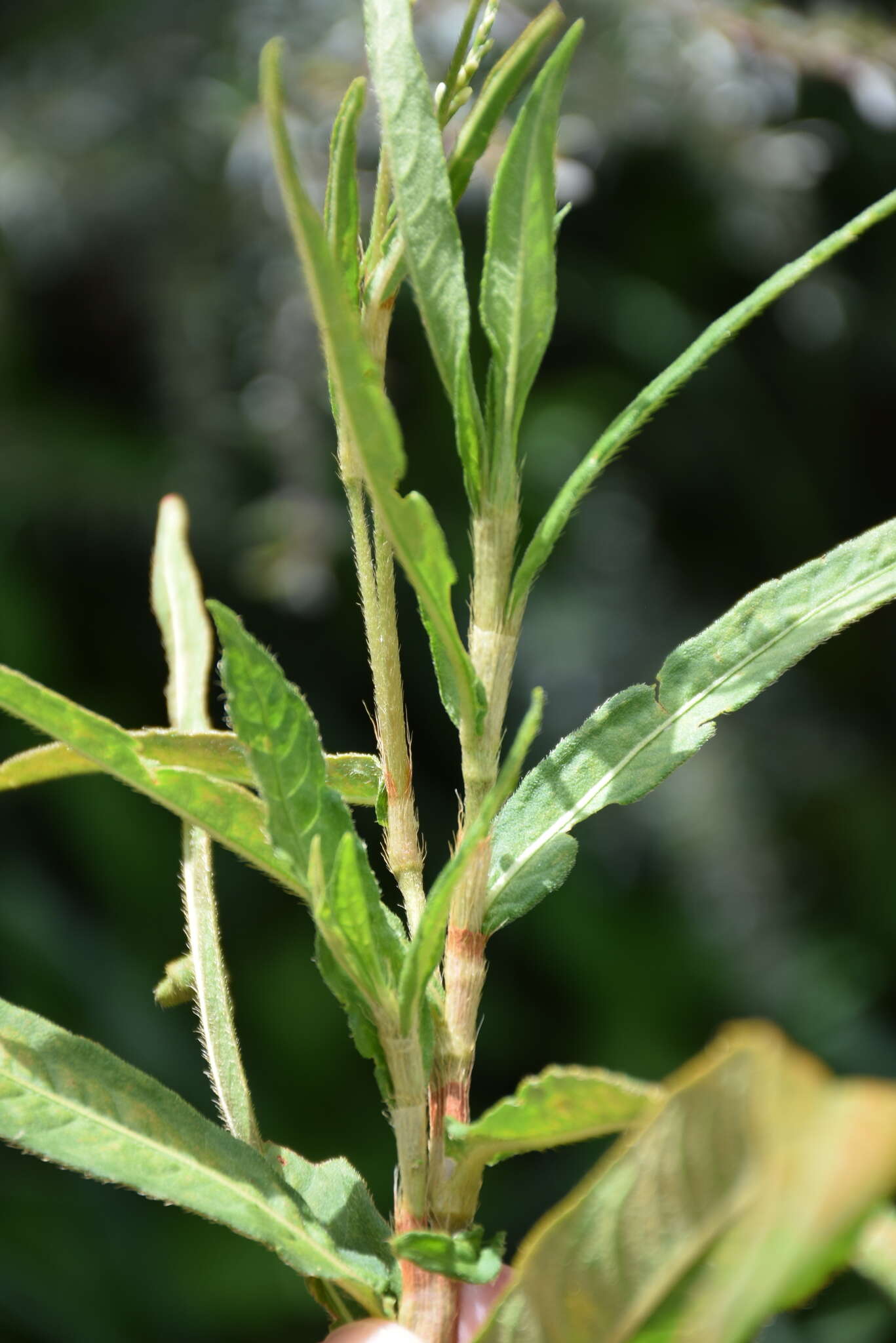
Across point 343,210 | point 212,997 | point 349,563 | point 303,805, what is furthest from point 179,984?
point 349,563

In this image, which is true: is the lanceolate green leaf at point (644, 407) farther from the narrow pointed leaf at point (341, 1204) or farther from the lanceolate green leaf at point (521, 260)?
the narrow pointed leaf at point (341, 1204)

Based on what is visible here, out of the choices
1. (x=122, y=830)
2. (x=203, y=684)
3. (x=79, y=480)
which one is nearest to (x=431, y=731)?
(x=122, y=830)

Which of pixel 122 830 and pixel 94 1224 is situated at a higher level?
pixel 122 830

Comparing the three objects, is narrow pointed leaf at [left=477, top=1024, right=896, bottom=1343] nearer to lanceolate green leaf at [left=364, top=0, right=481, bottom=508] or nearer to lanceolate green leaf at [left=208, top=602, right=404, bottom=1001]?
lanceolate green leaf at [left=208, top=602, right=404, bottom=1001]

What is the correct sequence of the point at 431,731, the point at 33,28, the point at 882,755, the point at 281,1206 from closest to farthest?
the point at 281,1206
the point at 33,28
the point at 431,731
the point at 882,755

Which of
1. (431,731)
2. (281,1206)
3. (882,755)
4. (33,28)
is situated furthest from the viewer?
(882,755)

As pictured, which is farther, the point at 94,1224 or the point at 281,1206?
the point at 94,1224

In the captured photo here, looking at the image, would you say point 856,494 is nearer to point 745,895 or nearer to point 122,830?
point 745,895

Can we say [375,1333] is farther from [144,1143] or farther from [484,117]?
[484,117]
